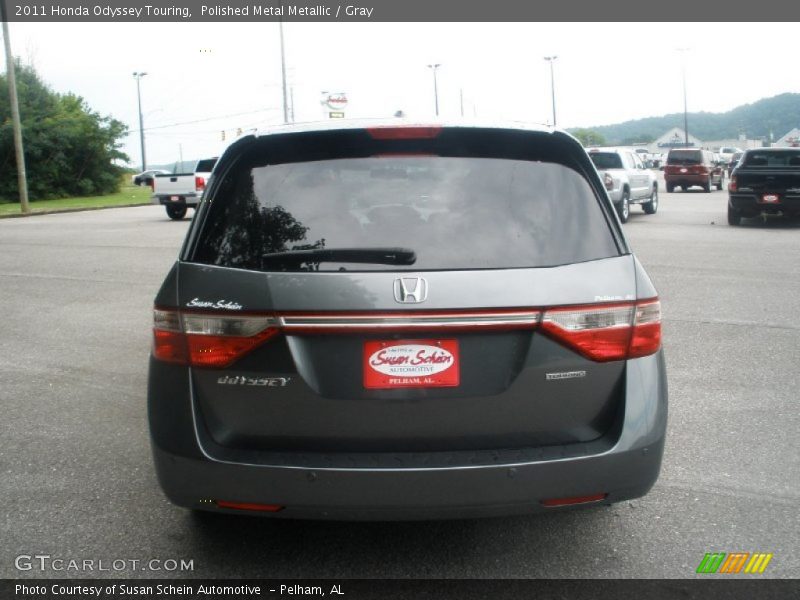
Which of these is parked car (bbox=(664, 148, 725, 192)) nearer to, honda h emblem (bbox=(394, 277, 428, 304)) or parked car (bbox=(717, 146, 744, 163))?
parked car (bbox=(717, 146, 744, 163))

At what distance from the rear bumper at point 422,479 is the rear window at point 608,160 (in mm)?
20857

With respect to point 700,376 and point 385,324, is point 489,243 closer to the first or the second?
point 385,324

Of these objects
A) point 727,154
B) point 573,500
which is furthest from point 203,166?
point 727,154

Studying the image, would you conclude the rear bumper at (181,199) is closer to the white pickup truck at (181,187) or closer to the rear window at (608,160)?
the white pickup truck at (181,187)

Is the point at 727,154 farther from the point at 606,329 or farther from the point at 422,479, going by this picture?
the point at 422,479

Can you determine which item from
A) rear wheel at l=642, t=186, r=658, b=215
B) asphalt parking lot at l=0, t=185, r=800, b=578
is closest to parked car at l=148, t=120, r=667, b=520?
asphalt parking lot at l=0, t=185, r=800, b=578

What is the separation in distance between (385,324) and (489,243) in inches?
18.8

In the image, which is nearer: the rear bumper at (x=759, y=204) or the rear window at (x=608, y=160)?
the rear bumper at (x=759, y=204)

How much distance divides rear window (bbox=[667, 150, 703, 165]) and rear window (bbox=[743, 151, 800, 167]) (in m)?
17.0

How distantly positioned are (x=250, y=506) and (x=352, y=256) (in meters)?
0.96

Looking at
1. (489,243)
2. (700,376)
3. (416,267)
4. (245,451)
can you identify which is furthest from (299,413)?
(700,376)

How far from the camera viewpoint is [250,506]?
3.23m

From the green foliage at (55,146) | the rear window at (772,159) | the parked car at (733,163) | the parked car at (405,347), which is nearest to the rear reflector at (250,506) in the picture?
the parked car at (405,347)

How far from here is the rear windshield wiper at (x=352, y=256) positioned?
3.17 meters
